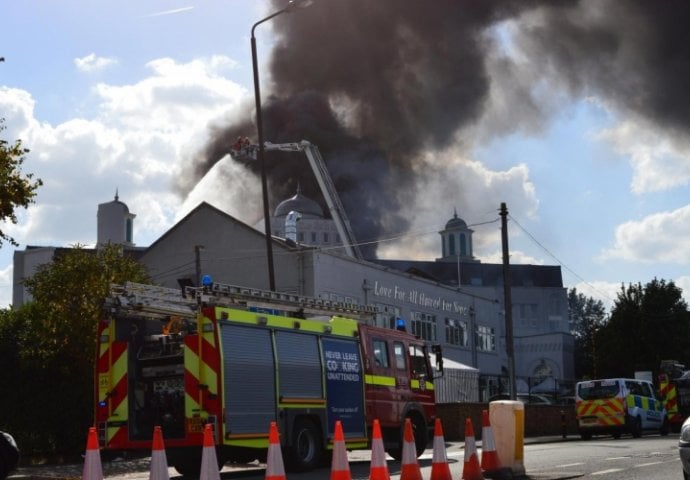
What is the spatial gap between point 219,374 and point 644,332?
5328cm

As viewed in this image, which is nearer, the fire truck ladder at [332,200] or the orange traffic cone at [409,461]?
the orange traffic cone at [409,461]

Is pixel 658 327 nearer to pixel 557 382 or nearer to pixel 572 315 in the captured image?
pixel 557 382

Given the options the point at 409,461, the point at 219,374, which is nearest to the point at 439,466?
the point at 409,461

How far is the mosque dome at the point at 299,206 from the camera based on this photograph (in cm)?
10156

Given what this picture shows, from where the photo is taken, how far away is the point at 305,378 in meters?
16.7

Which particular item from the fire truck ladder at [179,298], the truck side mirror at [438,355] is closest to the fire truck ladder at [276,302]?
the fire truck ladder at [179,298]

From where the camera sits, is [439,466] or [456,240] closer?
[439,466]

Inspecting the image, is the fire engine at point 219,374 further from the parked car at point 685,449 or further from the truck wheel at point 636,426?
the truck wheel at point 636,426

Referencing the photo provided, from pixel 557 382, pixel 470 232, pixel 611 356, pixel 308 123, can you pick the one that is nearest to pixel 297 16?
pixel 308 123

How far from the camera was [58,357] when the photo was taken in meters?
23.5

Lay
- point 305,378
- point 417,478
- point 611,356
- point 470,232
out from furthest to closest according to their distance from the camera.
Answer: point 470,232, point 611,356, point 305,378, point 417,478

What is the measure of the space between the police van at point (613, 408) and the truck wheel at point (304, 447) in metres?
14.8

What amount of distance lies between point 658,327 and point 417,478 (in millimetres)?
56312

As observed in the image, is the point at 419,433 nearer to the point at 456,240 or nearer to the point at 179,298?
the point at 179,298
